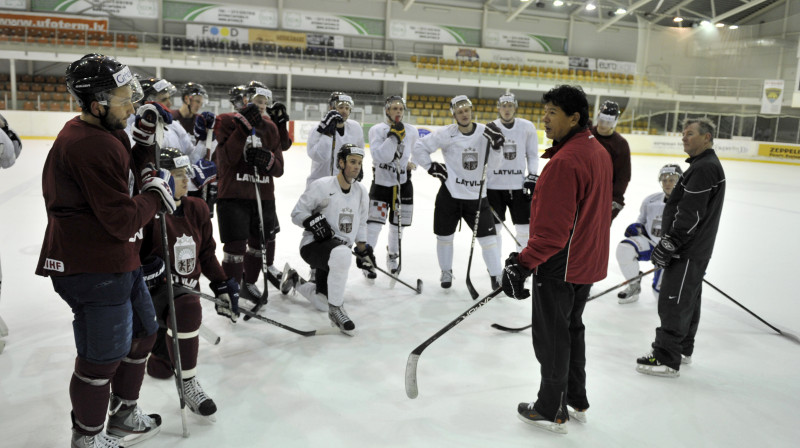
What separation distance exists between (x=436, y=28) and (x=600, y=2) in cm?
736

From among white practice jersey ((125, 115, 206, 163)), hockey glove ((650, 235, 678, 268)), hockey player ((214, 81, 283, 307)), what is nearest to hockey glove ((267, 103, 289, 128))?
hockey player ((214, 81, 283, 307))

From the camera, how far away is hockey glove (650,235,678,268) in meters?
3.18

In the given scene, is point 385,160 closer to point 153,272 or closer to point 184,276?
point 184,276

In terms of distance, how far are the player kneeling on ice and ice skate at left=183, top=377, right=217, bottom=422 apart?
1258 millimetres

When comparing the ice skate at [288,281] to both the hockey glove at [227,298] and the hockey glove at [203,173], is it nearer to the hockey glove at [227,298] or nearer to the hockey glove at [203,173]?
the hockey glove at [203,173]

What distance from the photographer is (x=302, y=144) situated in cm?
1777

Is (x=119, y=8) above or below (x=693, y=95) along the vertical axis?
above

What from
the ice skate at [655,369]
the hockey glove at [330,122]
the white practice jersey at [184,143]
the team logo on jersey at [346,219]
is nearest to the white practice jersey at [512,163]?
the hockey glove at [330,122]

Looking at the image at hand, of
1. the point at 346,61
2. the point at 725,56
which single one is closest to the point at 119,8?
the point at 346,61

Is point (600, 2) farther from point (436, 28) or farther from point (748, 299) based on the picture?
point (748, 299)

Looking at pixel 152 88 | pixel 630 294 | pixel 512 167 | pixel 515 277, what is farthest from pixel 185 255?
pixel 630 294

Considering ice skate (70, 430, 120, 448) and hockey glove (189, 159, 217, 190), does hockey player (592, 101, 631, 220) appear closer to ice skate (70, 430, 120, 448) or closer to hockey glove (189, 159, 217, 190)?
hockey glove (189, 159, 217, 190)

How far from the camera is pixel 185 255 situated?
3018 millimetres

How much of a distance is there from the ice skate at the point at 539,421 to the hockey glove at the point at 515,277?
2.01 feet
